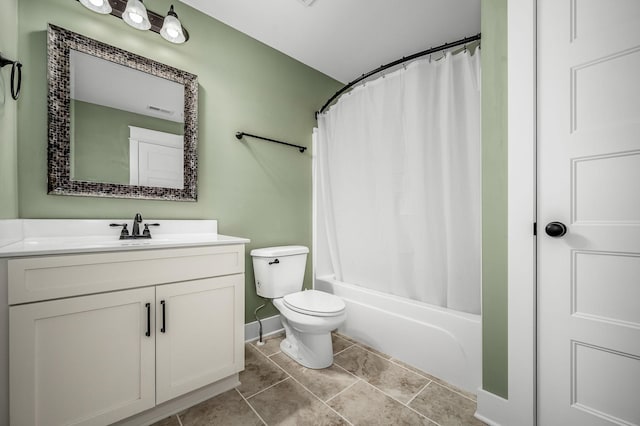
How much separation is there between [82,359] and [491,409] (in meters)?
1.81

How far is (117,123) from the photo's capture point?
152 centimetres

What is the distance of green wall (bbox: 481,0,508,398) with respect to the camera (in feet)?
3.91

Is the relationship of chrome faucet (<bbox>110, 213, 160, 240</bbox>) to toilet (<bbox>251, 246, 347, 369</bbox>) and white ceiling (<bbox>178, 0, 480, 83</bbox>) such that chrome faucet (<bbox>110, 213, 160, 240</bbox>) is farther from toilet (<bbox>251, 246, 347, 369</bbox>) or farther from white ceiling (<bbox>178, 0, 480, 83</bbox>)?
white ceiling (<bbox>178, 0, 480, 83</bbox>)

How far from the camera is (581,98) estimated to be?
3.37 ft

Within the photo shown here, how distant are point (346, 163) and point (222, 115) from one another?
40.9 inches

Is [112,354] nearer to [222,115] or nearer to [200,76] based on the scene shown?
[222,115]

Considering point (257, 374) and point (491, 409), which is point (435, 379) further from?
point (257, 374)

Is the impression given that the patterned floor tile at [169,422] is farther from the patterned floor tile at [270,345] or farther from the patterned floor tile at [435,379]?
the patterned floor tile at [435,379]

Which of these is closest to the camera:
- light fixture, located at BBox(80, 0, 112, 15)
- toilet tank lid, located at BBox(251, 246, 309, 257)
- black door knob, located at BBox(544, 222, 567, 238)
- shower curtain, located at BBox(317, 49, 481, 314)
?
black door knob, located at BBox(544, 222, 567, 238)

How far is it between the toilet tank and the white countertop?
17.7 inches

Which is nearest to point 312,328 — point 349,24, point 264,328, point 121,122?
point 264,328

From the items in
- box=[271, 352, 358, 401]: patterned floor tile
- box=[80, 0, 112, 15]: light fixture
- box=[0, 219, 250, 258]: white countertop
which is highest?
box=[80, 0, 112, 15]: light fixture

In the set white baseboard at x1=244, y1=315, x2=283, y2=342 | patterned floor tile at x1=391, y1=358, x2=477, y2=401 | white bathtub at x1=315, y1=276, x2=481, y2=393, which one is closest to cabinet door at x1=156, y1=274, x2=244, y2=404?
white baseboard at x1=244, y1=315, x2=283, y2=342

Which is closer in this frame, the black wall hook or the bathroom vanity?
the bathroom vanity
